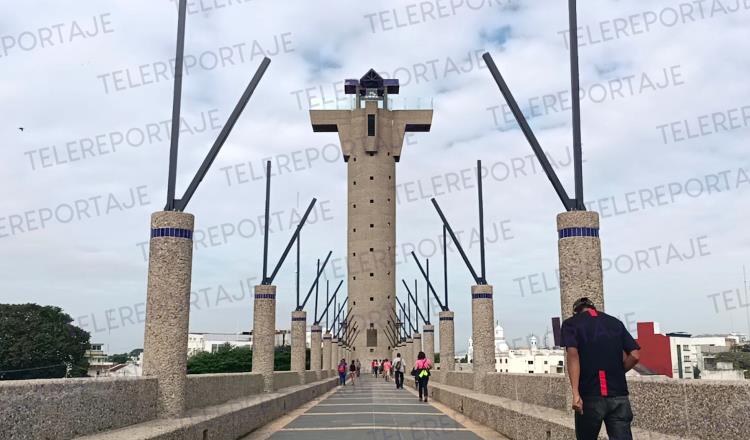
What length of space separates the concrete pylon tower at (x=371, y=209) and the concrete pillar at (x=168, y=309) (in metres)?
64.3

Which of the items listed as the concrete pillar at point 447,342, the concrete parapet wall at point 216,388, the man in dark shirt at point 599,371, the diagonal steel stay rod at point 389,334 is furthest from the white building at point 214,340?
the man in dark shirt at point 599,371

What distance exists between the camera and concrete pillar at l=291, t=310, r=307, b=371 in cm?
2939

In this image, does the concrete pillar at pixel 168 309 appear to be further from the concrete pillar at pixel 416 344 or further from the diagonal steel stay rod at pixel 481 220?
the concrete pillar at pixel 416 344

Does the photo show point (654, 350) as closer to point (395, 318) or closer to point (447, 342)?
point (447, 342)

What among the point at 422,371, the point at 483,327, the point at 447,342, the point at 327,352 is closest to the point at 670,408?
the point at 483,327

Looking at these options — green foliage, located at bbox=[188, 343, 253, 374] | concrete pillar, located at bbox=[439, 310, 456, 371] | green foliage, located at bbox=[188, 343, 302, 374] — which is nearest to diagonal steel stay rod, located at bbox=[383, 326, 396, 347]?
green foliage, located at bbox=[188, 343, 302, 374]

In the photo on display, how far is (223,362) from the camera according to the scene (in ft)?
278

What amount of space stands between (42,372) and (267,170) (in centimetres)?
5344

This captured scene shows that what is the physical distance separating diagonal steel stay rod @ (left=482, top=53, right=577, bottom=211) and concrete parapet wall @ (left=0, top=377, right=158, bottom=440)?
644cm

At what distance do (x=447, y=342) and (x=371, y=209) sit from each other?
150ft

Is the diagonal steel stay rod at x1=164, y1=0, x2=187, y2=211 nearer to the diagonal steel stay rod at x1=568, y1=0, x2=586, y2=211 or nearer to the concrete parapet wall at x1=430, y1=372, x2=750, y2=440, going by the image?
the diagonal steel stay rod at x1=568, y1=0, x2=586, y2=211

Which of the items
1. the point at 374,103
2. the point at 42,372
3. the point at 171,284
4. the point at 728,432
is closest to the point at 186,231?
the point at 171,284

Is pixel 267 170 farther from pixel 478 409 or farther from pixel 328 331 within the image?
pixel 328 331

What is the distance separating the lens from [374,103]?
80.4 metres
